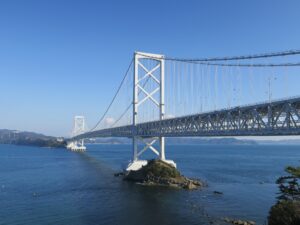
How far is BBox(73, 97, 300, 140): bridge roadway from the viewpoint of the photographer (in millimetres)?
27594

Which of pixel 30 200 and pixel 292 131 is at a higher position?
pixel 292 131

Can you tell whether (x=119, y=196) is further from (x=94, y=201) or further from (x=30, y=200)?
(x=30, y=200)

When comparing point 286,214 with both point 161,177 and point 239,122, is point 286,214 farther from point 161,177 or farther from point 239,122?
point 161,177

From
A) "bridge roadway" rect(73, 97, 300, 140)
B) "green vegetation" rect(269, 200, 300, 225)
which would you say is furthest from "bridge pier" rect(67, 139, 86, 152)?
"green vegetation" rect(269, 200, 300, 225)

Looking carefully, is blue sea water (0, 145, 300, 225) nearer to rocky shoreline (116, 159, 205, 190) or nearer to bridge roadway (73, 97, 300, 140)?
rocky shoreline (116, 159, 205, 190)

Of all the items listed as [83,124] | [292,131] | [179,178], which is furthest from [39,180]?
[83,124]

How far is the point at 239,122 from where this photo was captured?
33969 mm

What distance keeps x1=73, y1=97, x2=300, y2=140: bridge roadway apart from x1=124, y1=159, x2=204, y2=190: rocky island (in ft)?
13.6

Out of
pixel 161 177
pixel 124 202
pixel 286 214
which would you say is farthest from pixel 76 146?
pixel 286 214

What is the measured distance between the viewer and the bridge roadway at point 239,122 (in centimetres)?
2759

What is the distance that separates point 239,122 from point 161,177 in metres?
15.6

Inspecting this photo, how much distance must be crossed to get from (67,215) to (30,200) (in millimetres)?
7882

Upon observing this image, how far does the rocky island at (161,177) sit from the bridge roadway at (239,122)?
413 centimetres

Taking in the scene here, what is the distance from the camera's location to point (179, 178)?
46.7 meters
